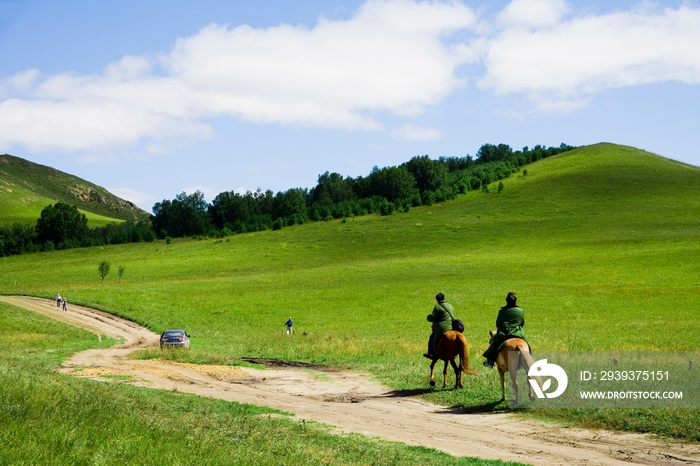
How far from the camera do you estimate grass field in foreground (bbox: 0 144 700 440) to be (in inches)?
1326

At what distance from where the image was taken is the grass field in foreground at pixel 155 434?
9.14m

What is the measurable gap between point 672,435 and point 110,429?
1012 cm

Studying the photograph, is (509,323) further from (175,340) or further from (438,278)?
(438,278)

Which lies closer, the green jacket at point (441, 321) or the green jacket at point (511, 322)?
the green jacket at point (511, 322)

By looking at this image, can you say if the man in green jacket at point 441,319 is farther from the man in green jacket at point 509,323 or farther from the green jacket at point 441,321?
the man in green jacket at point 509,323

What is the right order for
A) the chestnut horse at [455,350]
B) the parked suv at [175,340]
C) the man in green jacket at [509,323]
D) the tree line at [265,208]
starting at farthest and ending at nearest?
1. the tree line at [265,208]
2. the parked suv at [175,340]
3. the chestnut horse at [455,350]
4. the man in green jacket at [509,323]

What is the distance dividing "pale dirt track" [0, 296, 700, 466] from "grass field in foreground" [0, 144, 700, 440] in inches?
37.7

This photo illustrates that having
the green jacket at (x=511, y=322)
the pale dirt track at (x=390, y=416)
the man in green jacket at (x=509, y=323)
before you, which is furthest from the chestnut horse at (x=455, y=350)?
the green jacket at (x=511, y=322)

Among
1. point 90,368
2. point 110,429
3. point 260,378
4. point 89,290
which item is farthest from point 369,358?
point 89,290

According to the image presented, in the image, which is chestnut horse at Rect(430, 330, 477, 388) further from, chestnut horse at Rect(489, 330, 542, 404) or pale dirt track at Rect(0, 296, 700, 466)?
chestnut horse at Rect(489, 330, 542, 404)

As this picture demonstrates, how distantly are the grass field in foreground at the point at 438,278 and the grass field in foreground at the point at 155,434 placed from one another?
5.31 metres

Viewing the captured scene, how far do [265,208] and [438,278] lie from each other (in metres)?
115

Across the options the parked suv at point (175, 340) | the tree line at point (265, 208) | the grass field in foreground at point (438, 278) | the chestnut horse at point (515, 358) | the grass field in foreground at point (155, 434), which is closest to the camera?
the grass field in foreground at point (155, 434)

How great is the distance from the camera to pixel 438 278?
7262 centimetres
